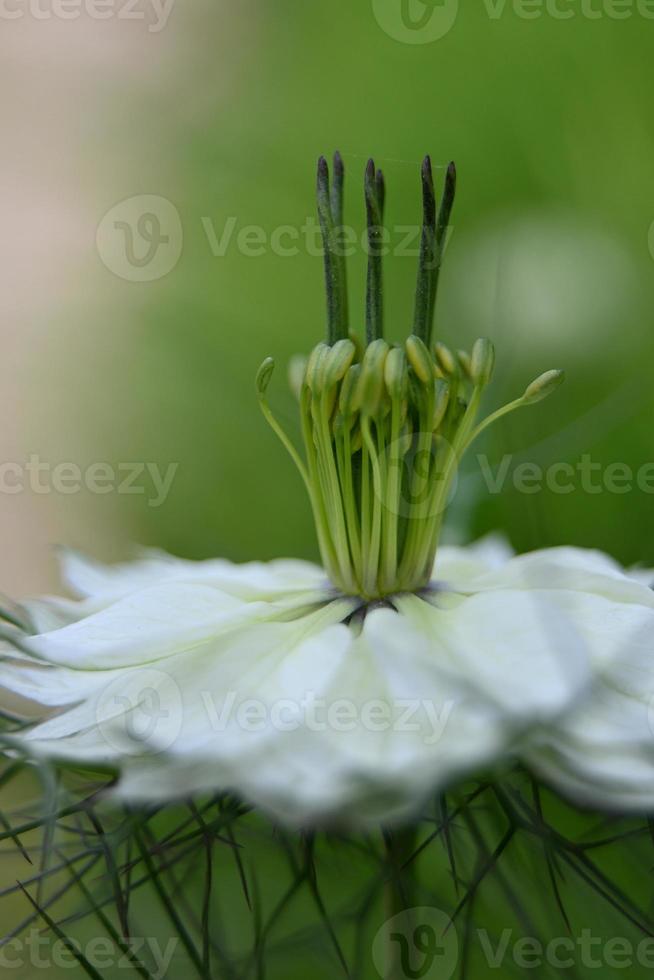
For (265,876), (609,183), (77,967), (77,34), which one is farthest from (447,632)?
(77,34)

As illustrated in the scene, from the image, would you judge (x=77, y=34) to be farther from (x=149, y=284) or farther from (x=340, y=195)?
(x=340, y=195)
